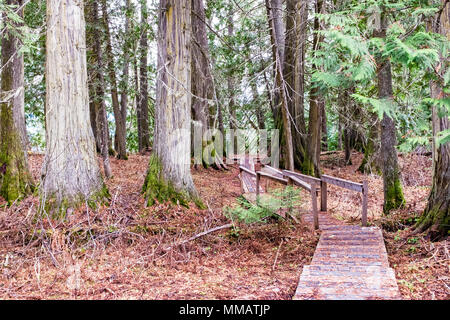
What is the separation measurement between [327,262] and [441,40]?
3659 millimetres

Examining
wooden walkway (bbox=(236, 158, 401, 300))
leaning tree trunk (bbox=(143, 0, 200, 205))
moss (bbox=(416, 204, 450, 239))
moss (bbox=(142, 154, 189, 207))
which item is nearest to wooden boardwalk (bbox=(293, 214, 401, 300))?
wooden walkway (bbox=(236, 158, 401, 300))

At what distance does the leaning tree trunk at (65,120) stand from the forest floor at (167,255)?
1.64 ft

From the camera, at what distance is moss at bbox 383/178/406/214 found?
27.8 feet

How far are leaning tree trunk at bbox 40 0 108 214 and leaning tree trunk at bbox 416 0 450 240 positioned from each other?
6.25m

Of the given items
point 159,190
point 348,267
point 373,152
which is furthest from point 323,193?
point 373,152

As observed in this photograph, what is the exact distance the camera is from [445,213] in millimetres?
6137

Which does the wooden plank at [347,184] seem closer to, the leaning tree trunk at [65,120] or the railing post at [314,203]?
the railing post at [314,203]

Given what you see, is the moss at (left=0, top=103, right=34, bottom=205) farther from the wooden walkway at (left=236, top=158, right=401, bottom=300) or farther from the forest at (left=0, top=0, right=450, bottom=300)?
the wooden walkway at (left=236, top=158, right=401, bottom=300)

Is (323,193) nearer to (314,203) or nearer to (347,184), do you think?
(347,184)

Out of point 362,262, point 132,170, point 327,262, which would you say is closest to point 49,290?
point 327,262

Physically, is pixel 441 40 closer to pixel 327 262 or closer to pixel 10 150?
pixel 327 262
